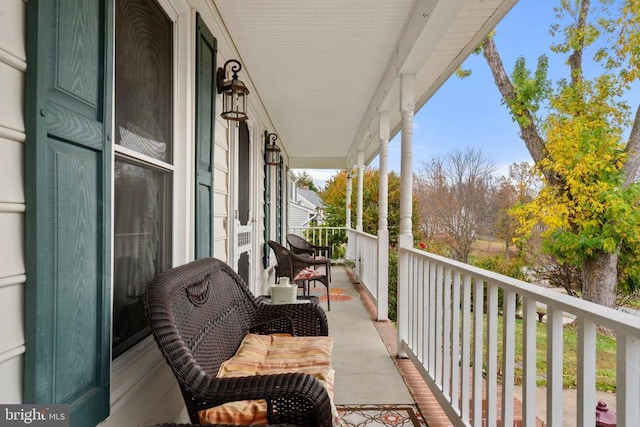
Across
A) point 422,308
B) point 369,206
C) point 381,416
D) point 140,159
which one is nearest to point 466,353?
point 381,416

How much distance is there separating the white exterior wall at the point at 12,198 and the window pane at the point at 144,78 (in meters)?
0.59

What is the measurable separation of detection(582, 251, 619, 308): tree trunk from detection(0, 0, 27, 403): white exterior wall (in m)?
8.11

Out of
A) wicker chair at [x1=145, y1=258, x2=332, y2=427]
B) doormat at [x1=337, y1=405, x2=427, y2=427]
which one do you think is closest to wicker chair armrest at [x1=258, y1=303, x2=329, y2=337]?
wicker chair at [x1=145, y1=258, x2=332, y2=427]

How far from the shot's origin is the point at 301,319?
226 centimetres

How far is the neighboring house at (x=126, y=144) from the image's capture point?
3.05 ft

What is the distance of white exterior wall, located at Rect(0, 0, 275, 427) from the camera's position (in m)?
0.88

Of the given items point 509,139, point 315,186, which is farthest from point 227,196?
point 315,186

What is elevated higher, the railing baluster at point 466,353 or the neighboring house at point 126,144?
the neighboring house at point 126,144

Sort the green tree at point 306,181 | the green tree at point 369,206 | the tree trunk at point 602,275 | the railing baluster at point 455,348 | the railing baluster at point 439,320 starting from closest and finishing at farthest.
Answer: the railing baluster at point 455,348 → the railing baluster at point 439,320 → the tree trunk at point 602,275 → the green tree at point 369,206 → the green tree at point 306,181

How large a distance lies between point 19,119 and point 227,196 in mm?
2424

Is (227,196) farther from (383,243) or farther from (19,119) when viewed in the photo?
(19,119)

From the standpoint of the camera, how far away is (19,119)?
92cm

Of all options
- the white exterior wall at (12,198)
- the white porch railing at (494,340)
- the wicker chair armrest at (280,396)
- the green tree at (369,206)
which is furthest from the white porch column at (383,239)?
the green tree at (369,206)

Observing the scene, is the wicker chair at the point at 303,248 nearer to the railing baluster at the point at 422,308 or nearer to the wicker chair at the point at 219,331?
the railing baluster at the point at 422,308
